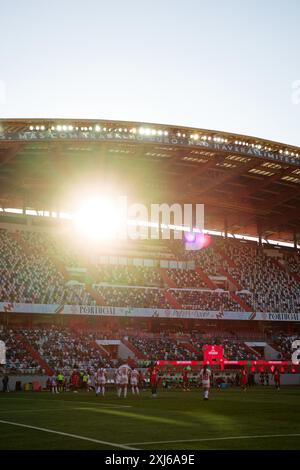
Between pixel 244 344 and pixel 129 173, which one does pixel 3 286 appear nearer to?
pixel 129 173

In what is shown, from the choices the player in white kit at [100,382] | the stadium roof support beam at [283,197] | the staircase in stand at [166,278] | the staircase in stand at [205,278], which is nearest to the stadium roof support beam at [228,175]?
the stadium roof support beam at [283,197]

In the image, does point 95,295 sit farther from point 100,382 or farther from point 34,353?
point 100,382

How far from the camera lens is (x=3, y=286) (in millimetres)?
55562

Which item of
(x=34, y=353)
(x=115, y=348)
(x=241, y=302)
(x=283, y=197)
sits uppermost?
(x=283, y=197)

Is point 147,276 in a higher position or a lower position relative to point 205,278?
lower

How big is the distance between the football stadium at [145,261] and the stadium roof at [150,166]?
0.48 ft

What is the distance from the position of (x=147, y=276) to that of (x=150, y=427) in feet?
157

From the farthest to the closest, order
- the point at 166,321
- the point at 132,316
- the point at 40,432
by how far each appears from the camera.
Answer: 1. the point at 166,321
2. the point at 132,316
3. the point at 40,432

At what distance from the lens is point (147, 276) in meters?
65.8

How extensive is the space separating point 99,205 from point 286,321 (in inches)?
862

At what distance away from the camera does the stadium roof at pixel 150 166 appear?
48125 millimetres

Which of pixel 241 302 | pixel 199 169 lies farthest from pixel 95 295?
pixel 241 302

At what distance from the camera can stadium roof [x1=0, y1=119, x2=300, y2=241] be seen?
4812 centimetres
